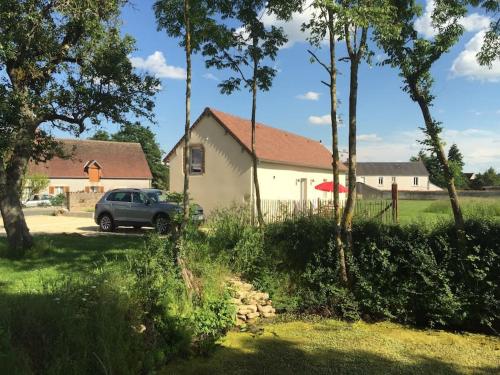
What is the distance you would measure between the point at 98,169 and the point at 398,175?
54.0 metres

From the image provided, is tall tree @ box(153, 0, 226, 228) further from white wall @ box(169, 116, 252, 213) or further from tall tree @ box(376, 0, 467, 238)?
white wall @ box(169, 116, 252, 213)

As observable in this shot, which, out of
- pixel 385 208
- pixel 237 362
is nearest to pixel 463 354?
pixel 237 362

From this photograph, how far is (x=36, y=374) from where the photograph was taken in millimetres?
3904

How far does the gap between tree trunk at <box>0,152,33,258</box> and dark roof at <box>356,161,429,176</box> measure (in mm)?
80009

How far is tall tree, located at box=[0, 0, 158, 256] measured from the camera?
32.1 feet

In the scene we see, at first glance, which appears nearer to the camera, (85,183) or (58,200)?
(58,200)

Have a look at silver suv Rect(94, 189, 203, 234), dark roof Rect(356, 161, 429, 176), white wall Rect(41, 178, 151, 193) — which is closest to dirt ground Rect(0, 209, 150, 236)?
silver suv Rect(94, 189, 203, 234)

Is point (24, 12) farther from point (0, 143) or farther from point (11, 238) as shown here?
point (11, 238)

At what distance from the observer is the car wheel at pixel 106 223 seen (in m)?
18.3

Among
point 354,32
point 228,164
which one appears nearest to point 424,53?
point 354,32

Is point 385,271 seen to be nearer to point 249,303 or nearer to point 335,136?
point 249,303

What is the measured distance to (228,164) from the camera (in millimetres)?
24125

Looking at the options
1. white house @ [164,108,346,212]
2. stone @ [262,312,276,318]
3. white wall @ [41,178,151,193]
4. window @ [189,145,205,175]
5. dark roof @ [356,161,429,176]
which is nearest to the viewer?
stone @ [262,312,276,318]

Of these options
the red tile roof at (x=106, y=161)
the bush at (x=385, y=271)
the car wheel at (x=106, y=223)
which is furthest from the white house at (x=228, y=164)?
the red tile roof at (x=106, y=161)
